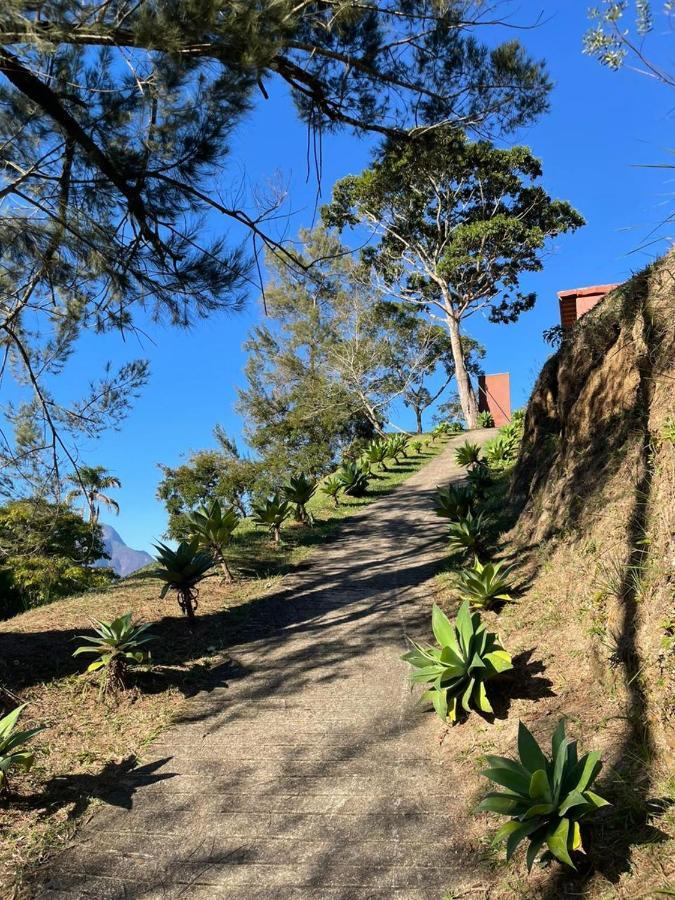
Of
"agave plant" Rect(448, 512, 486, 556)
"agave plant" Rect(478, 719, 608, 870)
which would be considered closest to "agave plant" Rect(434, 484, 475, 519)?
"agave plant" Rect(448, 512, 486, 556)

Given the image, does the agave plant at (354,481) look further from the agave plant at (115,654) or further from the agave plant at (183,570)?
the agave plant at (115,654)

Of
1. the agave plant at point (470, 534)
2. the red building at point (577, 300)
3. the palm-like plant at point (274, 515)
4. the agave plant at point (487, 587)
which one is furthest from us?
the red building at point (577, 300)

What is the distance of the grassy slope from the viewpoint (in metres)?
3.19

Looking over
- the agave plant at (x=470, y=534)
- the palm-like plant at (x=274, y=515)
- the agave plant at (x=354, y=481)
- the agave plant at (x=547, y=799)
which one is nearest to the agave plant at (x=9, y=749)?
the agave plant at (x=547, y=799)

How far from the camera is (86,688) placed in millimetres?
4520

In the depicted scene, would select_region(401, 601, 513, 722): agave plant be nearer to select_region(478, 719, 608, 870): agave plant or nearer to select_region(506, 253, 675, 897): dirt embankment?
select_region(506, 253, 675, 897): dirt embankment

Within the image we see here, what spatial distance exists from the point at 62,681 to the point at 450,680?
2.97 metres

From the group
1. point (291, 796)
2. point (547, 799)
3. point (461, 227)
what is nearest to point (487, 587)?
point (291, 796)

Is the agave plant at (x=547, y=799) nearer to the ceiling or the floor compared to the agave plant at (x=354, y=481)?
nearer to the floor

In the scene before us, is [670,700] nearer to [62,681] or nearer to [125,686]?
[125,686]

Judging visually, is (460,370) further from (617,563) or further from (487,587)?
(617,563)

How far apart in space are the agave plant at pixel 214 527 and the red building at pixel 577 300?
7963mm

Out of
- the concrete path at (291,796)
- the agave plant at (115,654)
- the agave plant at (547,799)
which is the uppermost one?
the agave plant at (115,654)

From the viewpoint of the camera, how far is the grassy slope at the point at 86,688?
3193mm
